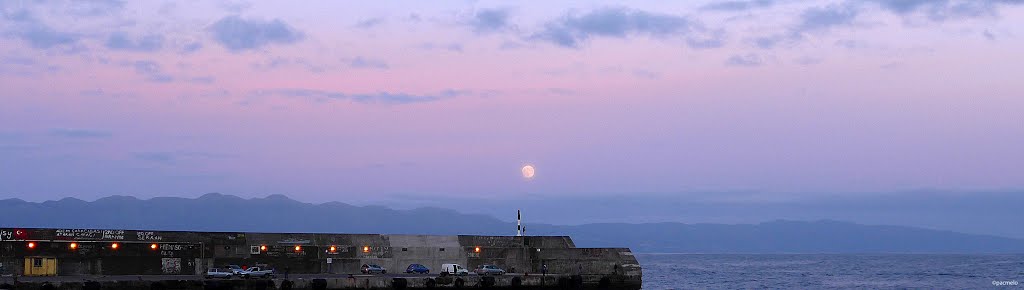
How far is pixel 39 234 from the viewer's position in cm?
8200

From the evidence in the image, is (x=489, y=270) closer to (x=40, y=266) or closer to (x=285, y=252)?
(x=285, y=252)

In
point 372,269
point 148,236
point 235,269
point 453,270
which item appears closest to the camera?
point 235,269

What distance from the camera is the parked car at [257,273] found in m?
80.4

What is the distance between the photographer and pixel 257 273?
8169 cm

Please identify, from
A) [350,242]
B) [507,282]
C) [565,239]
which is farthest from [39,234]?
[565,239]

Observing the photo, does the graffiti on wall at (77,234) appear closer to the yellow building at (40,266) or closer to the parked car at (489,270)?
the yellow building at (40,266)

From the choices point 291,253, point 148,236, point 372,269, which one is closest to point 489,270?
point 372,269

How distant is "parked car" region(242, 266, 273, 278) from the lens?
80375 millimetres

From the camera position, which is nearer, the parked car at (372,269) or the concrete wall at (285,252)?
the concrete wall at (285,252)

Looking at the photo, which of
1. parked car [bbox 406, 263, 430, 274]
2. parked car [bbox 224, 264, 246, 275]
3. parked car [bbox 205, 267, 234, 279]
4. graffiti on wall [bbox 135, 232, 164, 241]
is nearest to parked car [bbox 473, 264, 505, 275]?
parked car [bbox 406, 263, 430, 274]

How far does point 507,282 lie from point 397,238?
1413 cm

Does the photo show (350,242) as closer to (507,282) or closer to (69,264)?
(507,282)

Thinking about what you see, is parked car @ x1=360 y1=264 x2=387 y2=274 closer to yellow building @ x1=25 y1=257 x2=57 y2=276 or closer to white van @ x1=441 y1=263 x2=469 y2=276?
white van @ x1=441 y1=263 x2=469 y2=276

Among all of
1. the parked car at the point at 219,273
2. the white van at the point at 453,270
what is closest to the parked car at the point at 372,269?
the white van at the point at 453,270
